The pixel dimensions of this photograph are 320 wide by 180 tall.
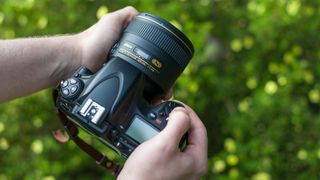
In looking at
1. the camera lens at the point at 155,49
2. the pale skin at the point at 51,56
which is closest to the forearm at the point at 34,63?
the pale skin at the point at 51,56

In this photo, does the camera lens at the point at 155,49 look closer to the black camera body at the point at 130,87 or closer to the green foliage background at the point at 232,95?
the black camera body at the point at 130,87

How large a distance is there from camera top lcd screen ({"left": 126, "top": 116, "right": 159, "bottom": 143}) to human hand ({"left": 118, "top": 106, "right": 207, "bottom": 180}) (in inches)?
1.6

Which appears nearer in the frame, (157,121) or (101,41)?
(157,121)

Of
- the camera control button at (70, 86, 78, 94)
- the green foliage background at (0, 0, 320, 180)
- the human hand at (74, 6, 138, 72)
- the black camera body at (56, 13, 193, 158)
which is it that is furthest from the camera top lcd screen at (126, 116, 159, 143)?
the green foliage background at (0, 0, 320, 180)

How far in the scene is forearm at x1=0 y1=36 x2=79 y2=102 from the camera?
Answer: 1408 millimetres

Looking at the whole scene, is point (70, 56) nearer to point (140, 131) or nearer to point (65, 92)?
point (65, 92)

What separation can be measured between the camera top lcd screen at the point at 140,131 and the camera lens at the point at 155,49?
0.10 metres

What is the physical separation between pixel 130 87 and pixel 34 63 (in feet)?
0.97

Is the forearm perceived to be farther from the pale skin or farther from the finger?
the finger

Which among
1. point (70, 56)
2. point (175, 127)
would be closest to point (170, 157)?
point (175, 127)

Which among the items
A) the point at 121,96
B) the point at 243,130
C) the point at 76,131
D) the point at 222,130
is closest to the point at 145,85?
the point at 121,96

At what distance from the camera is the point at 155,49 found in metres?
1.28

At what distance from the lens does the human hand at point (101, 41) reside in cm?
144

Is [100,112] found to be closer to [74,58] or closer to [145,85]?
[145,85]
